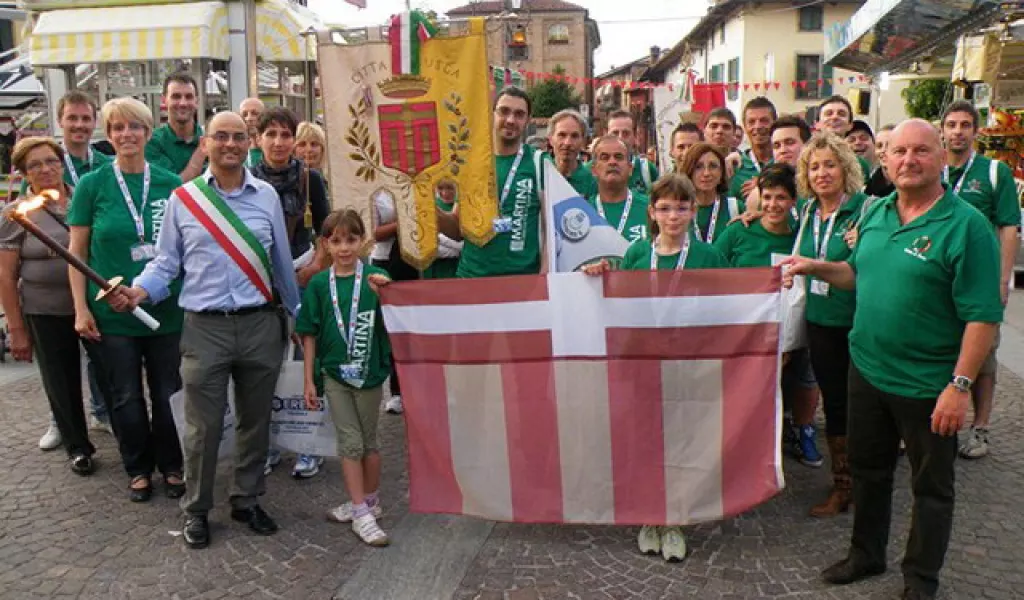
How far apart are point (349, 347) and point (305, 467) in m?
1.21

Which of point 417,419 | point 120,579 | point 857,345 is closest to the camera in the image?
point 857,345

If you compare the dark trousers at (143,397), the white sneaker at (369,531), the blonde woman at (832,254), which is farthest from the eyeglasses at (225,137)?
the blonde woman at (832,254)

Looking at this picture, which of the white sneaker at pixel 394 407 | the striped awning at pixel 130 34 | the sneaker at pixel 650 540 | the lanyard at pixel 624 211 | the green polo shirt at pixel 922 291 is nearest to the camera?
the green polo shirt at pixel 922 291

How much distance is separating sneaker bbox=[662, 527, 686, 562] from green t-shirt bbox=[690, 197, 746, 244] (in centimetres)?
185

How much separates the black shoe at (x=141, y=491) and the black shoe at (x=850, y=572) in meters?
3.44

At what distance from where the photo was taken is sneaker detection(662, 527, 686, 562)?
3.84m

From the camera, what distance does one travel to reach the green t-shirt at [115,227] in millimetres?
4312

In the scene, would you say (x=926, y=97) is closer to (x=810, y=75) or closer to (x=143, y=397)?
(x=143, y=397)

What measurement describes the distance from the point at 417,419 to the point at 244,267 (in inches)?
42.4

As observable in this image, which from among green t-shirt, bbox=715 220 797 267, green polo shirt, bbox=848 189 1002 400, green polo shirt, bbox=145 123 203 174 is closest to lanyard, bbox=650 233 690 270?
green t-shirt, bbox=715 220 797 267

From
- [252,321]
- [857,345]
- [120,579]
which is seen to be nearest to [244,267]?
[252,321]

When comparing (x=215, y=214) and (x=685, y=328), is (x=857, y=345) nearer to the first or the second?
(x=685, y=328)

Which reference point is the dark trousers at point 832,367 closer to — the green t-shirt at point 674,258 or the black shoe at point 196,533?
the green t-shirt at point 674,258

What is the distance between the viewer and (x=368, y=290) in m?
4.20
